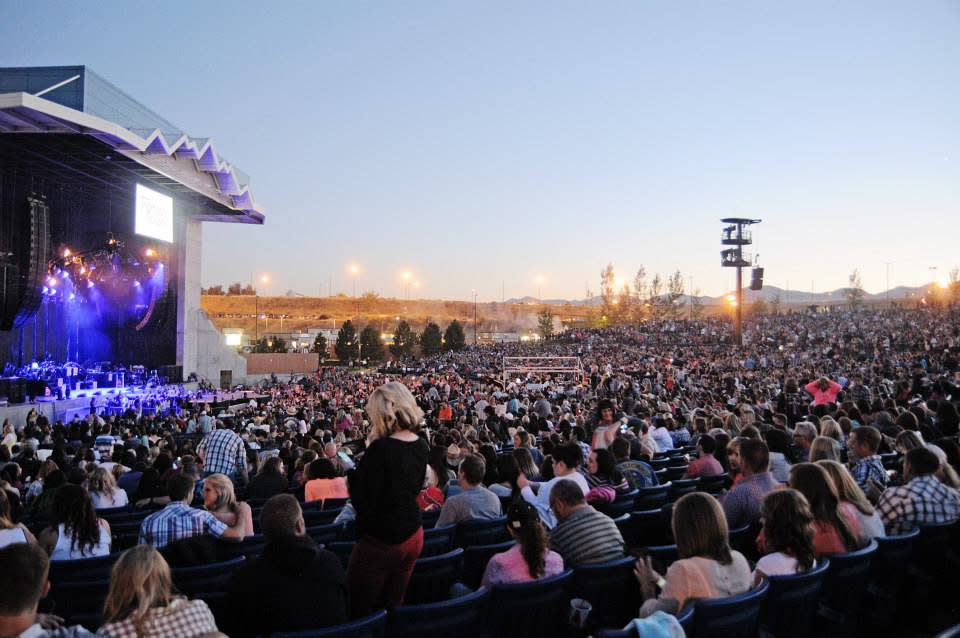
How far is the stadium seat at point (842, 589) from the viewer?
3707mm

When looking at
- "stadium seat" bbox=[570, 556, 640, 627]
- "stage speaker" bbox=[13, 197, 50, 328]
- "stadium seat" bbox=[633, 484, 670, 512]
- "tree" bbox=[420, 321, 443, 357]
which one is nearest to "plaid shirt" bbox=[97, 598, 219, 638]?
"stadium seat" bbox=[570, 556, 640, 627]

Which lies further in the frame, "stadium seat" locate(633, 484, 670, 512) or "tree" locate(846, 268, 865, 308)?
"tree" locate(846, 268, 865, 308)

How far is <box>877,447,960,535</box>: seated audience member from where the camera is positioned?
4621 millimetres

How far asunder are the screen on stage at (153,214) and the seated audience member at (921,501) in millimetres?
29750

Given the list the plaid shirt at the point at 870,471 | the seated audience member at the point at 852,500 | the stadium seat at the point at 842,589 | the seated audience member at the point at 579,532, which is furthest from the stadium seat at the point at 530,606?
the plaid shirt at the point at 870,471

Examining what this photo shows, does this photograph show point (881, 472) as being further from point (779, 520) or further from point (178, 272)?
point (178, 272)

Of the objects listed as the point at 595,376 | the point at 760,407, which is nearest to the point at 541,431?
the point at 760,407

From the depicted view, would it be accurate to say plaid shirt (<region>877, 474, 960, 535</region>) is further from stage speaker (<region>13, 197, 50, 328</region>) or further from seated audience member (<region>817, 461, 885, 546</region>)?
stage speaker (<region>13, 197, 50, 328</region>)

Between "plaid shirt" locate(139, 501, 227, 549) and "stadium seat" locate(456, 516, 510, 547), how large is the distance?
1723 millimetres

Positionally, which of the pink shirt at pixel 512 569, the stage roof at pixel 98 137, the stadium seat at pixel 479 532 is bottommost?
the stadium seat at pixel 479 532

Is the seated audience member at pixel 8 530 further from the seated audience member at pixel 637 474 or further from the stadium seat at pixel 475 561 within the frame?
the seated audience member at pixel 637 474

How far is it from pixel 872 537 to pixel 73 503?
5.13m

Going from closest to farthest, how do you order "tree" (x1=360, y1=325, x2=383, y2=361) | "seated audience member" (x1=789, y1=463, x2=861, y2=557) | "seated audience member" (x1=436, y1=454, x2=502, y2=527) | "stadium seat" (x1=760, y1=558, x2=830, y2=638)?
1. "stadium seat" (x1=760, y1=558, x2=830, y2=638)
2. "seated audience member" (x1=789, y1=463, x2=861, y2=557)
3. "seated audience member" (x1=436, y1=454, x2=502, y2=527)
4. "tree" (x1=360, y1=325, x2=383, y2=361)

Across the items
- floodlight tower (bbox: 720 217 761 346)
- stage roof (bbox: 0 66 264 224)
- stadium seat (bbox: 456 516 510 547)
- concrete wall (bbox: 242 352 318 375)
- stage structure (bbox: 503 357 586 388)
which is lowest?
concrete wall (bbox: 242 352 318 375)
